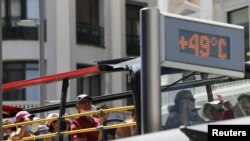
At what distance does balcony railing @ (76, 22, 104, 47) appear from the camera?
107 feet

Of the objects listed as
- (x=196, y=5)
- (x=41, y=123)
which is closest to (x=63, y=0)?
(x=196, y=5)

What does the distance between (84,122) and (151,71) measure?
274 centimetres

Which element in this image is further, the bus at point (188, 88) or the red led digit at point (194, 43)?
the red led digit at point (194, 43)

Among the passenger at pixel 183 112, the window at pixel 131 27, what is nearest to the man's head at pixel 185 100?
the passenger at pixel 183 112

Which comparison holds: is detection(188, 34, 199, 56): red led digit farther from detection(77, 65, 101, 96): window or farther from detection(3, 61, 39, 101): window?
detection(3, 61, 39, 101): window

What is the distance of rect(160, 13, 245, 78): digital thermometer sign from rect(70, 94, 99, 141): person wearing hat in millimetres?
2320

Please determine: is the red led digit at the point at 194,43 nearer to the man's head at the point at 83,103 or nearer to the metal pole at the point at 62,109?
the metal pole at the point at 62,109

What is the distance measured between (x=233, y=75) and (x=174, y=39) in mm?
441

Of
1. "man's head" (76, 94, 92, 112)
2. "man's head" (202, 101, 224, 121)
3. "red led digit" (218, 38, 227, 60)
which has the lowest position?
"man's head" (76, 94, 92, 112)

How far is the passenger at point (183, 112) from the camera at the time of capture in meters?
4.04

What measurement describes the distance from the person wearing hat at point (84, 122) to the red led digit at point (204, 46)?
237 centimetres

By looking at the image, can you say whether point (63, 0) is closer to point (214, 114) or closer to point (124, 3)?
point (124, 3)

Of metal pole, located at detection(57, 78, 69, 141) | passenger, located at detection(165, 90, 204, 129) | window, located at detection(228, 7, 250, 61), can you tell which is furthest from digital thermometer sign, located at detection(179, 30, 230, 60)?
window, located at detection(228, 7, 250, 61)

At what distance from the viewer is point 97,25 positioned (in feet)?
110
